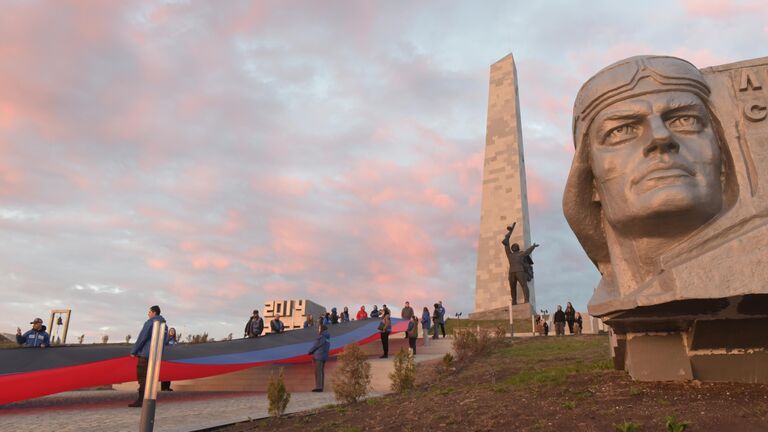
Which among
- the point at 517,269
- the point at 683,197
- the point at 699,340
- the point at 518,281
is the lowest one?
the point at 699,340

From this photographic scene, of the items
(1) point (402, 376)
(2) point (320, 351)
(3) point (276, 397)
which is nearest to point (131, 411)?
(3) point (276, 397)

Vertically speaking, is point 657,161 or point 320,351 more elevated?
point 657,161

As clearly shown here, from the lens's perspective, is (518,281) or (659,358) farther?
(518,281)

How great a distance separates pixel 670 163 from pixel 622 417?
2293mm

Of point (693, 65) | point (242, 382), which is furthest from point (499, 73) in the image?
point (693, 65)

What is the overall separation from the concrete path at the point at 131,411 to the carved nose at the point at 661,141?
6247mm

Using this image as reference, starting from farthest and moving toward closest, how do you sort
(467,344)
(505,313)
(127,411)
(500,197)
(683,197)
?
(500,197), (505,313), (467,344), (127,411), (683,197)

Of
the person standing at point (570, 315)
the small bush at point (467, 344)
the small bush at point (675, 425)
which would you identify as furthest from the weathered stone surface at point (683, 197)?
the person standing at point (570, 315)

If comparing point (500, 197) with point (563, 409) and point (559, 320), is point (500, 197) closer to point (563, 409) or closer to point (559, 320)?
point (559, 320)

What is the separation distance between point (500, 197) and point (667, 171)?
28.0 metres

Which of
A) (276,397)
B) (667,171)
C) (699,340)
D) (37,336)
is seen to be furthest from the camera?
(37,336)

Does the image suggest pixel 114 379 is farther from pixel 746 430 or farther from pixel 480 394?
pixel 746 430

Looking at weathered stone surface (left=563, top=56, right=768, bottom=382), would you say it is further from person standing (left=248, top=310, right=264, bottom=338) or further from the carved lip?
person standing (left=248, top=310, right=264, bottom=338)

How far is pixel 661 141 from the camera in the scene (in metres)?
4.48
